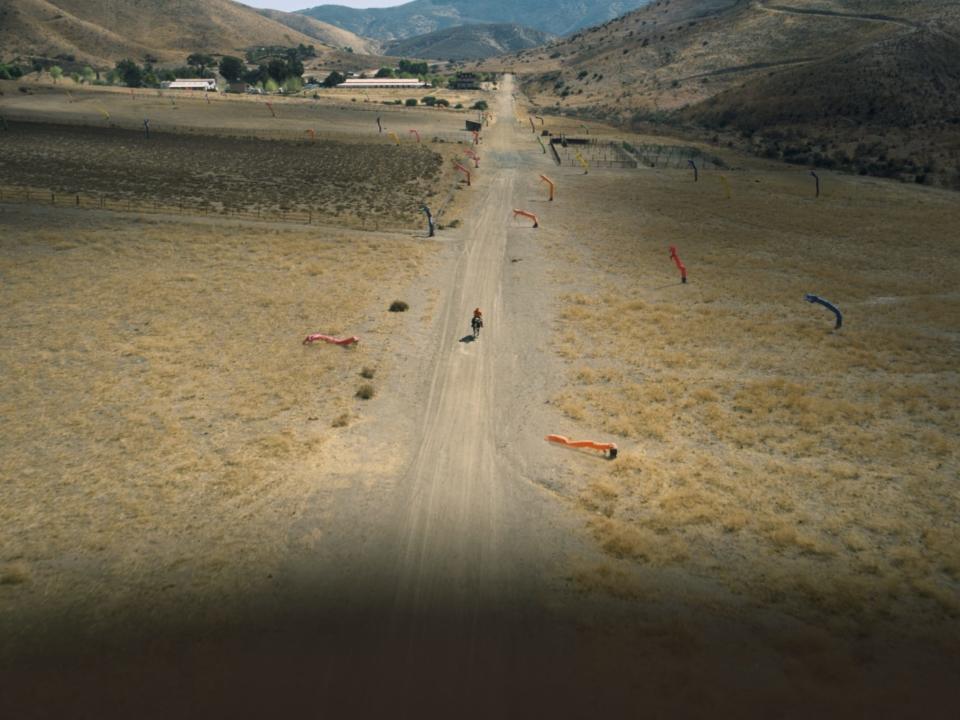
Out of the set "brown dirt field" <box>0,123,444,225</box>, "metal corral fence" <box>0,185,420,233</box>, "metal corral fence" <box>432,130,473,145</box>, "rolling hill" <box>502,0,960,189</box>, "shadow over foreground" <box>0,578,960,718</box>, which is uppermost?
"rolling hill" <box>502,0,960,189</box>

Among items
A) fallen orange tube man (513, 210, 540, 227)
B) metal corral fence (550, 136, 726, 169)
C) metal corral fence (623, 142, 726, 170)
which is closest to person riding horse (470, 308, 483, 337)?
fallen orange tube man (513, 210, 540, 227)

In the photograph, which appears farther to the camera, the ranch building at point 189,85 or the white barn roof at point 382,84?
the white barn roof at point 382,84

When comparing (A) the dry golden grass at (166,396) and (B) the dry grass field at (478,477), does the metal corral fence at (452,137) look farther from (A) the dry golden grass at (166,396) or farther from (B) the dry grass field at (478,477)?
(B) the dry grass field at (478,477)

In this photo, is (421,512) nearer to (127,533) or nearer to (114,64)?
(127,533)

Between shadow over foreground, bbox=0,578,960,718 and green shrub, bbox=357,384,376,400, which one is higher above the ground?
green shrub, bbox=357,384,376,400

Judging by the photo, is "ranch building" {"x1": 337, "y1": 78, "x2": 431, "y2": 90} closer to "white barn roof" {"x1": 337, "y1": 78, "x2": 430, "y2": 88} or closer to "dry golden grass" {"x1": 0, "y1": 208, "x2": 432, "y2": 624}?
"white barn roof" {"x1": 337, "y1": 78, "x2": 430, "y2": 88}

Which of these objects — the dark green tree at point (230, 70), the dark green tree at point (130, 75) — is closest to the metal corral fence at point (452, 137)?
the dark green tree at point (230, 70)

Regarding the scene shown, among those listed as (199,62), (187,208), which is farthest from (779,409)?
(199,62)
